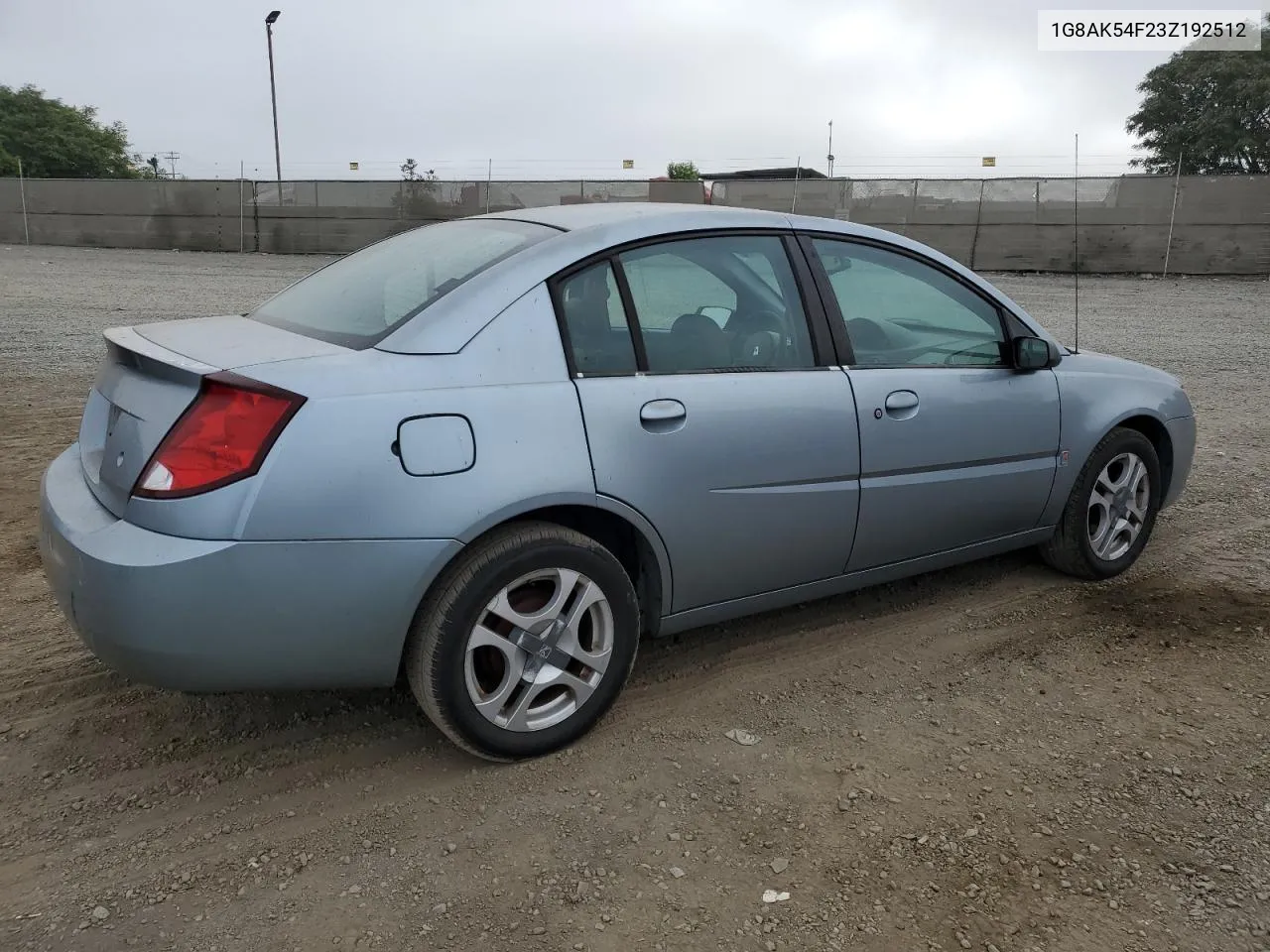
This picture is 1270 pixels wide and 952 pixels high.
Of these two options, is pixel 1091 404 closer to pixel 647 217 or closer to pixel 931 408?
pixel 931 408

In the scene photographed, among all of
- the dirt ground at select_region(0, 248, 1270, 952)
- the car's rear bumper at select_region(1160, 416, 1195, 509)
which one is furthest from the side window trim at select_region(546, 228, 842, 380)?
the car's rear bumper at select_region(1160, 416, 1195, 509)

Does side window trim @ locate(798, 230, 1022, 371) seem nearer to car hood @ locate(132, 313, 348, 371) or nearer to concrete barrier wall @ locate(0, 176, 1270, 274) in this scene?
car hood @ locate(132, 313, 348, 371)

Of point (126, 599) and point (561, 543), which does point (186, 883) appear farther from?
point (561, 543)

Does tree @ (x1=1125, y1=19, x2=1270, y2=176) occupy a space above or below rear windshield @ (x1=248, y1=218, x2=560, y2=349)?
above

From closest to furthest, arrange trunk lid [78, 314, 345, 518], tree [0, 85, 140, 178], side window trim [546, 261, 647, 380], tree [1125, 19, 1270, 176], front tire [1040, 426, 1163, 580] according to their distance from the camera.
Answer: trunk lid [78, 314, 345, 518] → side window trim [546, 261, 647, 380] → front tire [1040, 426, 1163, 580] → tree [1125, 19, 1270, 176] → tree [0, 85, 140, 178]

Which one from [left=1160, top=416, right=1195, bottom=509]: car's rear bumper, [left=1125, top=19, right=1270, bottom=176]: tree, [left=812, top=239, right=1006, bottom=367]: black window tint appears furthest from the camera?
[left=1125, top=19, right=1270, bottom=176]: tree

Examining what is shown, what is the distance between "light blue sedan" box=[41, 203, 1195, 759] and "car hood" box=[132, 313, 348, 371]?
0.06ft

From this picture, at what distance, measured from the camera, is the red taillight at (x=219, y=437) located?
2396 millimetres

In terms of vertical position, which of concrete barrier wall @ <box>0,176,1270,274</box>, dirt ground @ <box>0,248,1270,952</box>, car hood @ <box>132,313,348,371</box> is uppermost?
concrete barrier wall @ <box>0,176,1270,274</box>

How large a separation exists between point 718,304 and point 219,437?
162 centimetres

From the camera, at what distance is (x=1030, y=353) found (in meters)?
3.84

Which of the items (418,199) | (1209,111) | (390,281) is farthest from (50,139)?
(390,281)

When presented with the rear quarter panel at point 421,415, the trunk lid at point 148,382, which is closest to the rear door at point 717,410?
the rear quarter panel at point 421,415

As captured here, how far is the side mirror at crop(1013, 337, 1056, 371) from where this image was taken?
3836mm
